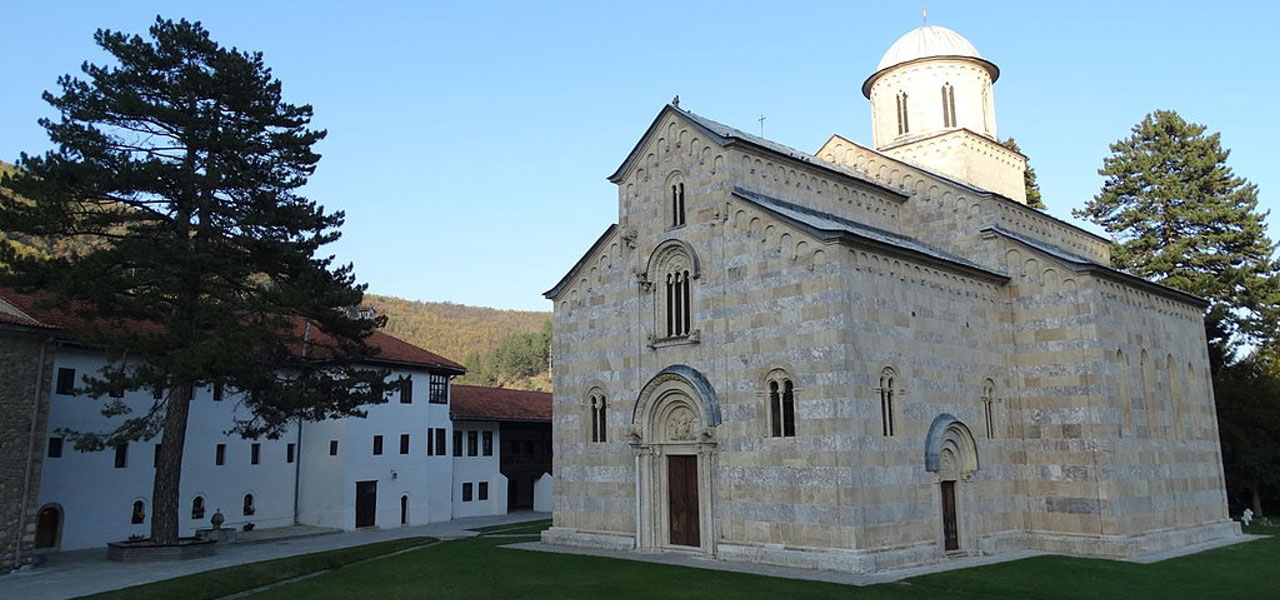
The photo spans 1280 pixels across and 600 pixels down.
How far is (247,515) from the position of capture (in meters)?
32.6

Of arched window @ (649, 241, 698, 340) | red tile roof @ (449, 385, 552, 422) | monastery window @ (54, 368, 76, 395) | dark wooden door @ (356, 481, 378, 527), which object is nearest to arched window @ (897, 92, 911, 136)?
arched window @ (649, 241, 698, 340)

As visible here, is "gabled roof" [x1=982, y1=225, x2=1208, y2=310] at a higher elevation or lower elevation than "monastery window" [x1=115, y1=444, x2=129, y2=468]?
higher

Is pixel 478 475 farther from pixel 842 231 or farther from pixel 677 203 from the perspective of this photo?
pixel 842 231

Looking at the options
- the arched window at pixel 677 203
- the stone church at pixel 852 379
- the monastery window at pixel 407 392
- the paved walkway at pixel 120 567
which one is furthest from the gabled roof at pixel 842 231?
the monastery window at pixel 407 392

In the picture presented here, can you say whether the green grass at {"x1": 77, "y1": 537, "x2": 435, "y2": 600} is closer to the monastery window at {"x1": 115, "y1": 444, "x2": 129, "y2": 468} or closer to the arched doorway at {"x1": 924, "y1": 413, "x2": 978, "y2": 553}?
the monastery window at {"x1": 115, "y1": 444, "x2": 129, "y2": 468}

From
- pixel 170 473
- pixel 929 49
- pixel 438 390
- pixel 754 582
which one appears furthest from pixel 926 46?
pixel 170 473

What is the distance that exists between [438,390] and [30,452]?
18.9m

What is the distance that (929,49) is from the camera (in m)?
31.2

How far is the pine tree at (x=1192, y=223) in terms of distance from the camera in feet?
118

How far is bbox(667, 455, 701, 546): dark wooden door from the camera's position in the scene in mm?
21891

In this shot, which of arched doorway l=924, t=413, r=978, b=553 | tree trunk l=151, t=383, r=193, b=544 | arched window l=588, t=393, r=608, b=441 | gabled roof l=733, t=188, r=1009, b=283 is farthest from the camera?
arched window l=588, t=393, r=608, b=441

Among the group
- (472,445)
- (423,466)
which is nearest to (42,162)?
(423,466)

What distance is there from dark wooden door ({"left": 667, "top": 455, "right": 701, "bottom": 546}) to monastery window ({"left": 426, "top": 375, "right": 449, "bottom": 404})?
63.2 ft

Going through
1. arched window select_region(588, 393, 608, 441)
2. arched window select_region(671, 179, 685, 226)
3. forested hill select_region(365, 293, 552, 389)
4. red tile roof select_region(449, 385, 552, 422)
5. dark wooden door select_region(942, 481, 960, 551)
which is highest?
forested hill select_region(365, 293, 552, 389)
